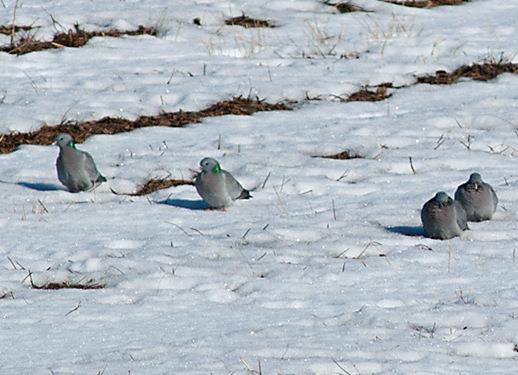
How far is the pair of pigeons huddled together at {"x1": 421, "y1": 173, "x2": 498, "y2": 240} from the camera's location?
8.51 m

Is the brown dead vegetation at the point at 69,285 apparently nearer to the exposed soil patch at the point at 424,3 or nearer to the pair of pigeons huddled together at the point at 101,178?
the pair of pigeons huddled together at the point at 101,178

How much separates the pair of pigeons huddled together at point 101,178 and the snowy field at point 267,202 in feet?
0.47

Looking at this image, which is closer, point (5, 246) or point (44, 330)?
point (44, 330)

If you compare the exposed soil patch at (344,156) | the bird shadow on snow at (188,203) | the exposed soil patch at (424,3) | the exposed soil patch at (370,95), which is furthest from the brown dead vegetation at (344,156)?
the exposed soil patch at (424,3)

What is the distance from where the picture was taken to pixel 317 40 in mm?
14172

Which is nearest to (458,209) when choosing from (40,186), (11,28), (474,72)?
(40,186)

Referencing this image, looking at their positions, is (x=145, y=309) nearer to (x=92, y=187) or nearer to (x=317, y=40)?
(x=92, y=187)

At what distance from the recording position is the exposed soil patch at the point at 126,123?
1145 centimetres

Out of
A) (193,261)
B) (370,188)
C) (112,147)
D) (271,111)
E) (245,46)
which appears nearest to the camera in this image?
(193,261)

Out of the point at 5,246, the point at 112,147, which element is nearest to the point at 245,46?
the point at 112,147

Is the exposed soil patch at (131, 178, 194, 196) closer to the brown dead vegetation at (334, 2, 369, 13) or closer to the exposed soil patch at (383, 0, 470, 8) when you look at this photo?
the brown dead vegetation at (334, 2, 369, 13)

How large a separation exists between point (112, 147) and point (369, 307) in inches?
178

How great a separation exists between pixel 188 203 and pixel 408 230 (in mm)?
1836

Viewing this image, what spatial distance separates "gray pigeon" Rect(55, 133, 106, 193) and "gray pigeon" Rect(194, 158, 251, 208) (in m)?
0.87
